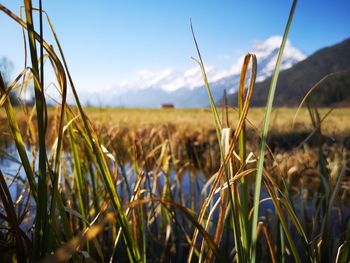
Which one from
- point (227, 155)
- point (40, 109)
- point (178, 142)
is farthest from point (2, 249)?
point (178, 142)

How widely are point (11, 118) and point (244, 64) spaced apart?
36cm

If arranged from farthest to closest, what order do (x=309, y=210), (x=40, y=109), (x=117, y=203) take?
(x=309, y=210), (x=117, y=203), (x=40, y=109)

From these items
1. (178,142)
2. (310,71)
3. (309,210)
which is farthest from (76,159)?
(310,71)

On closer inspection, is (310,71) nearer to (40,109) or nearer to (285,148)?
(285,148)

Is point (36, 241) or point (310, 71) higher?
point (310, 71)

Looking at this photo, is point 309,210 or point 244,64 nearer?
point 244,64

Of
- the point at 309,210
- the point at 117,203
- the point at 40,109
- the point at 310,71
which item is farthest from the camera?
the point at 310,71

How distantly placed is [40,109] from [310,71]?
68.7 meters

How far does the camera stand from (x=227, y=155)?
49cm

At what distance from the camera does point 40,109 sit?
0.39 metres

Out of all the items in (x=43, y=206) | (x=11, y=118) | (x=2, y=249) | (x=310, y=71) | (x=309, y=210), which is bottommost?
(x=309, y=210)

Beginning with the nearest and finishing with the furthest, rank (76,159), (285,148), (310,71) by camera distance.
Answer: (76,159)
(285,148)
(310,71)

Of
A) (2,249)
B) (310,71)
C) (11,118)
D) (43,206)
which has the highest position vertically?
(310,71)

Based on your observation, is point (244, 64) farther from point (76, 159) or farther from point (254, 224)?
point (76, 159)
